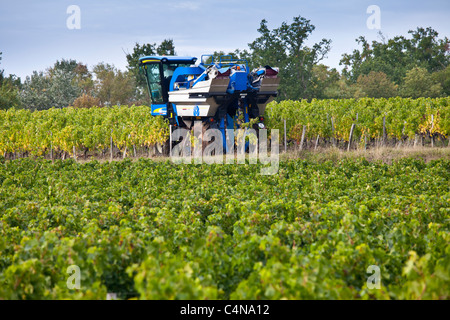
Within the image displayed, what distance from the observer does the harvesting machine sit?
15.1m

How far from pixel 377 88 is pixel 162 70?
33484mm

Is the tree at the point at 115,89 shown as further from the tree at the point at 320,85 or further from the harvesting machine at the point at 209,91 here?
the harvesting machine at the point at 209,91

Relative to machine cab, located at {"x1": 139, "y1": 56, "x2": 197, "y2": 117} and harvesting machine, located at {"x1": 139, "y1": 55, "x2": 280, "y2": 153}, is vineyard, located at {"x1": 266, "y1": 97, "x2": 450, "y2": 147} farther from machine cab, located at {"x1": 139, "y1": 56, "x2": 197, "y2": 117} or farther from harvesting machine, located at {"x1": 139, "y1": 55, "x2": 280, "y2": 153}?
machine cab, located at {"x1": 139, "y1": 56, "x2": 197, "y2": 117}

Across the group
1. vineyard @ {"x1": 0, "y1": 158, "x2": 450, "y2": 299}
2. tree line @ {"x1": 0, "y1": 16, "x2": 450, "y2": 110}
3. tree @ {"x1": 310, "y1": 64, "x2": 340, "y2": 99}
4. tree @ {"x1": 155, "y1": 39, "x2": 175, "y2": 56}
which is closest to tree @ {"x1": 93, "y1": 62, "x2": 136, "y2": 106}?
tree line @ {"x1": 0, "y1": 16, "x2": 450, "y2": 110}

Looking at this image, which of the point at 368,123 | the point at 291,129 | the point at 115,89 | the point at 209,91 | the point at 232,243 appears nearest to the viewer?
the point at 232,243

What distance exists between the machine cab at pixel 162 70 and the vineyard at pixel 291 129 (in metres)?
1.14

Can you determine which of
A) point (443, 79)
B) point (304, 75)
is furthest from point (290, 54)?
point (443, 79)

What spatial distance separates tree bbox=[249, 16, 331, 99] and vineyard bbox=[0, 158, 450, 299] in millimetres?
32698

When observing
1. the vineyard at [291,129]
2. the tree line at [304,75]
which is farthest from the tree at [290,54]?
the vineyard at [291,129]

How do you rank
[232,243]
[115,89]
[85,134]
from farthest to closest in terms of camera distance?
[115,89] < [85,134] < [232,243]

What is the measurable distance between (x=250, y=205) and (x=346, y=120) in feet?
40.0

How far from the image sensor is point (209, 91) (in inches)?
576

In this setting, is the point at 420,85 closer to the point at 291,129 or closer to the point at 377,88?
the point at 377,88
